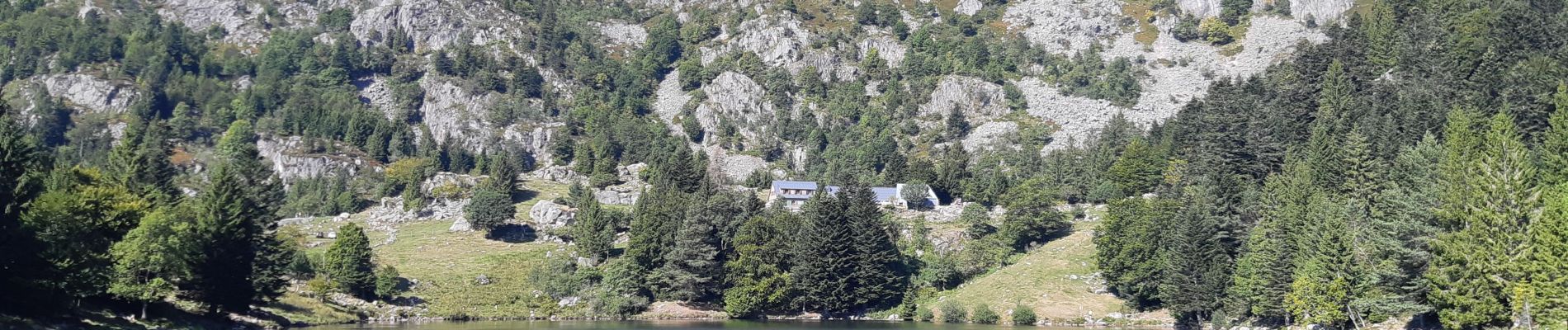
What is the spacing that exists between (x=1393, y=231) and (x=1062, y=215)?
49.0 meters

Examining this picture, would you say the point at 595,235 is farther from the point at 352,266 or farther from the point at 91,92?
the point at 91,92

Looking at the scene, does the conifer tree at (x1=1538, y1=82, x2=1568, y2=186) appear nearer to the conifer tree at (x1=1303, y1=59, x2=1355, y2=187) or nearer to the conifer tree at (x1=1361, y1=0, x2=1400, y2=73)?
the conifer tree at (x1=1303, y1=59, x2=1355, y2=187)

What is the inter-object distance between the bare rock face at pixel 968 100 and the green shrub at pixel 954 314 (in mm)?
94319

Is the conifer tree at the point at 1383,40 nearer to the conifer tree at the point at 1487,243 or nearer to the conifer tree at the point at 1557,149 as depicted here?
the conifer tree at the point at 1557,149

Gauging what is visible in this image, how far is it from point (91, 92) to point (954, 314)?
156756 millimetres

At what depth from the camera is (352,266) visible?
86938 millimetres

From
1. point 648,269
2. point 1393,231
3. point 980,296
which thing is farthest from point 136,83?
point 1393,231

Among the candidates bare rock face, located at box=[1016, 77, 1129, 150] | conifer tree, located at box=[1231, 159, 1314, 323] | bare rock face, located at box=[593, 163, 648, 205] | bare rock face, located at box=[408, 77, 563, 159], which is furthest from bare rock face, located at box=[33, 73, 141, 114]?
conifer tree, located at box=[1231, 159, 1314, 323]

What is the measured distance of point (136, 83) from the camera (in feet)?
602

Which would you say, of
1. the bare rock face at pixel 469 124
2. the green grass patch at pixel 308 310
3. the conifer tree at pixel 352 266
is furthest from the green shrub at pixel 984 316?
the bare rock face at pixel 469 124

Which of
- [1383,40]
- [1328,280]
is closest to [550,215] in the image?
[1328,280]

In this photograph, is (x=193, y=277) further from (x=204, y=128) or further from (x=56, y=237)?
(x=204, y=128)

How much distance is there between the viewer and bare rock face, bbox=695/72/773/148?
619ft

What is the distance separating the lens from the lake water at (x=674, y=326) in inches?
2916
